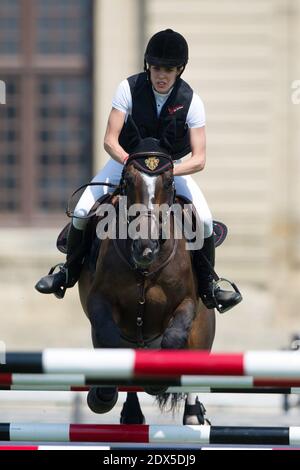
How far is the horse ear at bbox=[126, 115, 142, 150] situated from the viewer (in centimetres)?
742

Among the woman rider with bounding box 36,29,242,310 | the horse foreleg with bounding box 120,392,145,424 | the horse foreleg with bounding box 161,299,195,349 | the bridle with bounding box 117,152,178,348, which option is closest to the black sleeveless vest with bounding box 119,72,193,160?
the woman rider with bounding box 36,29,242,310

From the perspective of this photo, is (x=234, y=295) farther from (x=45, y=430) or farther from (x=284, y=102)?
(x=284, y=102)

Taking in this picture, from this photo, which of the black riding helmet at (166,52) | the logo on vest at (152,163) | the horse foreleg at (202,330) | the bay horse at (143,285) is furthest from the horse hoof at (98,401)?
the black riding helmet at (166,52)

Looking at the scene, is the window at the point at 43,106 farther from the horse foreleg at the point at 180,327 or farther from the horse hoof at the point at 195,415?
the horse foreleg at the point at 180,327

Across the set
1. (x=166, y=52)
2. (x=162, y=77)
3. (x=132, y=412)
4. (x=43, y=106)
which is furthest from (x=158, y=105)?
(x=43, y=106)

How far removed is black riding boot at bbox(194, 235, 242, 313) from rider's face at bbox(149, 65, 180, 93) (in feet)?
3.17

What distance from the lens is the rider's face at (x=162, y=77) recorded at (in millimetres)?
7430

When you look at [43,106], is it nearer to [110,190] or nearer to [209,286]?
[110,190]

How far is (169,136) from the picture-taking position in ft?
24.7

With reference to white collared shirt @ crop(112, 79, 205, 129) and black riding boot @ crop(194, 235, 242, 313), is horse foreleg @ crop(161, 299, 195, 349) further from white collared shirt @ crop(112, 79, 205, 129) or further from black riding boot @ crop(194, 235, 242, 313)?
white collared shirt @ crop(112, 79, 205, 129)

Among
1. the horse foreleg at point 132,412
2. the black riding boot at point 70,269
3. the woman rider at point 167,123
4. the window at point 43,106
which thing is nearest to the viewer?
the woman rider at point 167,123

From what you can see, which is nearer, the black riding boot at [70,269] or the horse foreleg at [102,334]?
the horse foreleg at [102,334]

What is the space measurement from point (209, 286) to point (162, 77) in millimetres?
1309

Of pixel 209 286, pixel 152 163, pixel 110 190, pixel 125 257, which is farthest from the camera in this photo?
pixel 110 190
